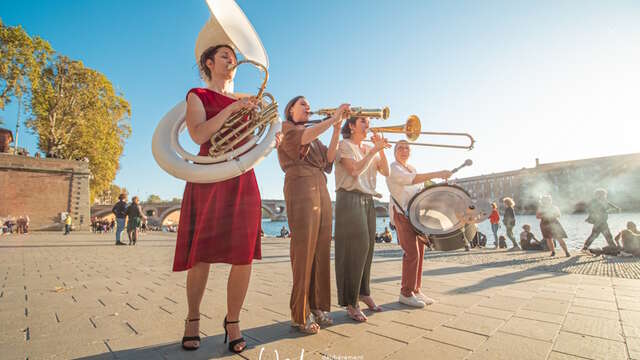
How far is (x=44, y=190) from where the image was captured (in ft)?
86.7

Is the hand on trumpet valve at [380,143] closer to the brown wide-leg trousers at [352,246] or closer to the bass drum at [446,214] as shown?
the brown wide-leg trousers at [352,246]

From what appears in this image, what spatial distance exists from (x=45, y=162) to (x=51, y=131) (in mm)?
3035

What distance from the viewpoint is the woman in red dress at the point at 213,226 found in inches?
84.1

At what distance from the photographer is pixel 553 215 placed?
32.2 feet

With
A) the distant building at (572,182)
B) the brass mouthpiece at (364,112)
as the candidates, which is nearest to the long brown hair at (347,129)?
the brass mouthpiece at (364,112)

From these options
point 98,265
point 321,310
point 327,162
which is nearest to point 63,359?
point 321,310

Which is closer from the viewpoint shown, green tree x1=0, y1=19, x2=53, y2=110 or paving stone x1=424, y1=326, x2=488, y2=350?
paving stone x1=424, y1=326, x2=488, y2=350

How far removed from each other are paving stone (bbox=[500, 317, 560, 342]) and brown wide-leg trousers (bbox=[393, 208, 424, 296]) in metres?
0.99

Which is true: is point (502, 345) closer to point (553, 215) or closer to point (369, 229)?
point (369, 229)

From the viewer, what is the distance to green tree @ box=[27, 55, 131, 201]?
27312mm

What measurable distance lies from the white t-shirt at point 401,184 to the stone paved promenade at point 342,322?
3.97 ft

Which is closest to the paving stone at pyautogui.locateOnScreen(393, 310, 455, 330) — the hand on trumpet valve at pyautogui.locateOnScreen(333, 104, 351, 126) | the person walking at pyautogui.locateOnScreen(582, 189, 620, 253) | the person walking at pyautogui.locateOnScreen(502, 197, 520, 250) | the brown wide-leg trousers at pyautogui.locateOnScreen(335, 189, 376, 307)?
the brown wide-leg trousers at pyautogui.locateOnScreen(335, 189, 376, 307)

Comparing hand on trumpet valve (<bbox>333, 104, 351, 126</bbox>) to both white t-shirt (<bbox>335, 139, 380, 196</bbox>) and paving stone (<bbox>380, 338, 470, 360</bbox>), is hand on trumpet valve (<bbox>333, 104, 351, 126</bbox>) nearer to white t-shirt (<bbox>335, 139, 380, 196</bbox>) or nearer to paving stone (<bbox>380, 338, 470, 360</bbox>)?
white t-shirt (<bbox>335, 139, 380, 196</bbox>)

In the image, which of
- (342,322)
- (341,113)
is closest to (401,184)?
(341,113)
